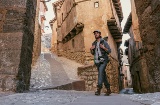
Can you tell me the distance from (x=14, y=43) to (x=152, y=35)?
9.69 feet

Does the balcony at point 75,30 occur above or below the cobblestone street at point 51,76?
above

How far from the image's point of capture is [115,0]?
1509cm

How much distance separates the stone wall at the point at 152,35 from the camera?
11.6ft

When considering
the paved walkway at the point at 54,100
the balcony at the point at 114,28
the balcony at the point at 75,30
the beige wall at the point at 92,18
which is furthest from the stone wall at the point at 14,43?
the balcony at the point at 114,28

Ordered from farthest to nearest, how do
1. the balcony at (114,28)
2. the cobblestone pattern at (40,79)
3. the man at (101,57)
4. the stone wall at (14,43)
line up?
the balcony at (114,28)
the cobblestone pattern at (40,79)
the man at (101,57)
the stone wall at (14,43)

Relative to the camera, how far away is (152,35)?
145 inches

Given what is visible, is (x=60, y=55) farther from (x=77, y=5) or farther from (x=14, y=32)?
(x=14, y=32)

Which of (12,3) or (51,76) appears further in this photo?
(51,76)

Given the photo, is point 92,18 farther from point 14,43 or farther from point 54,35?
point 54,35

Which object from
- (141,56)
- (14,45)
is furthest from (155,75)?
(141,56)

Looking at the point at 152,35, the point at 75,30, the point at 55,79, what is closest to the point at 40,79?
the point at 55,79

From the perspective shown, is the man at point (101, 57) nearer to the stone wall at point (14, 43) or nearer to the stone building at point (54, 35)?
the stone wall at point (14, 43)

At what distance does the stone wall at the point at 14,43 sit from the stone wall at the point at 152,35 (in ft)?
8.93

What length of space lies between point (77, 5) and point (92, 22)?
2.10 m
